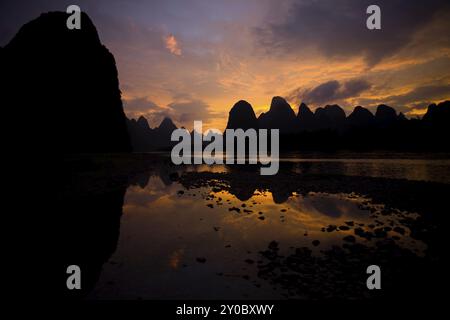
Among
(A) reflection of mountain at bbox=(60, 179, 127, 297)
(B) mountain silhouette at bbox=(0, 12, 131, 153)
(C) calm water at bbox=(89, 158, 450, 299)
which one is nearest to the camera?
(C) calm water at bbox=(89, 158, 450, 299)

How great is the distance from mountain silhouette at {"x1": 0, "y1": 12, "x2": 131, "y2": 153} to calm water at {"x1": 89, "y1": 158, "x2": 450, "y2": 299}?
5215 cm

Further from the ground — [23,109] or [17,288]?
[23,109]

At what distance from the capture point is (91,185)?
66.8ft

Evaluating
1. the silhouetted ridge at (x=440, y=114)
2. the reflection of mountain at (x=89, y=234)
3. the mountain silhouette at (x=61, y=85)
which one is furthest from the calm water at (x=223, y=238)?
the silhouetted ridge at (x=440, y=114)

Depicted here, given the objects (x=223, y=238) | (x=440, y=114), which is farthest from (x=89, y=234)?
(x=440, y=114)

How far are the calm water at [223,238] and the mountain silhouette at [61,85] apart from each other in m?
52.1

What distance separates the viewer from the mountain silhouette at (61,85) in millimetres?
56625

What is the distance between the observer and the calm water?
606 cm

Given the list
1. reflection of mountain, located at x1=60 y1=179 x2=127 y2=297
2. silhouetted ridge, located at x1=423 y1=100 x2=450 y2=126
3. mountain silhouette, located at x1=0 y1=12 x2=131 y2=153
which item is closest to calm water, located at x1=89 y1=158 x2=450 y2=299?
reflection of mountain, located at x1=60 y1=179 x2=127 y2=297

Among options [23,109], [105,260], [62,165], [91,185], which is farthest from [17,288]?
[23,109]

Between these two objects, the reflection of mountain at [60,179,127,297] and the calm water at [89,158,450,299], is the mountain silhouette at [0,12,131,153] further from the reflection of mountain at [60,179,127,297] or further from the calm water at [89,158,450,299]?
the calm water at [89,158,450,299]

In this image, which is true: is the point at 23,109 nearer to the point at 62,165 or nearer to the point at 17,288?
the point at 62,165
